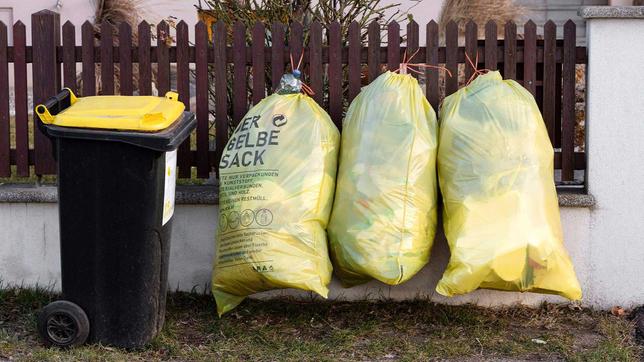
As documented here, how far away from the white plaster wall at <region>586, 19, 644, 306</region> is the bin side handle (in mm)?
2613

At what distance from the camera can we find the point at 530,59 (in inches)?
201

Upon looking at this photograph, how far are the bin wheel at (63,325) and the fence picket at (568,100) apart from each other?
8.56 feet

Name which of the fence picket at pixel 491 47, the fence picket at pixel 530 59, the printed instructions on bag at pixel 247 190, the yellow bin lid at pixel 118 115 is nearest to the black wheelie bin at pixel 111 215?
the yellow bin lid at pixel 118 115

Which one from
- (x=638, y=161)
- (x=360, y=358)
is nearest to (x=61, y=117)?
(x=360, y=358)

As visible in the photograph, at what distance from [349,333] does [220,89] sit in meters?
1.52

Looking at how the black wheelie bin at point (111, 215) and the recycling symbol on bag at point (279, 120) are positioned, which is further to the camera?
the recycling symbol on bag at point (279, 120)

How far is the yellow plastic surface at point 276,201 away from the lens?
4.43 meters

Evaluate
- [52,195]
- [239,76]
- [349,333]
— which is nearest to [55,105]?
[52,195]

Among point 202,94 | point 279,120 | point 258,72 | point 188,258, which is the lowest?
point 188,258

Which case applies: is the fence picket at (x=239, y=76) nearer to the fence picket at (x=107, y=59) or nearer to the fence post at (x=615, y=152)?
the fence picket at (x=107, y=59)

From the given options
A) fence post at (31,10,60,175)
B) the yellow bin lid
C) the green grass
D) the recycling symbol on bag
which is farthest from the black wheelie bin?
fence post at (31,10,60,175)

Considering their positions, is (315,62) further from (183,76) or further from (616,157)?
(616,157)

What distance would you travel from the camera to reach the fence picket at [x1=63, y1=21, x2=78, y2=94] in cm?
522

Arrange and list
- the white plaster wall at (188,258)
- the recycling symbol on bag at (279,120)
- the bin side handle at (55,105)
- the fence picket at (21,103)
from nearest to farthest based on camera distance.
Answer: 1. the bin side handle at (55,105)
2. the recycling symbol on bag at (279,120)
3. the white plaster wall at (188,258)
4. the fence picket at (21,103)
